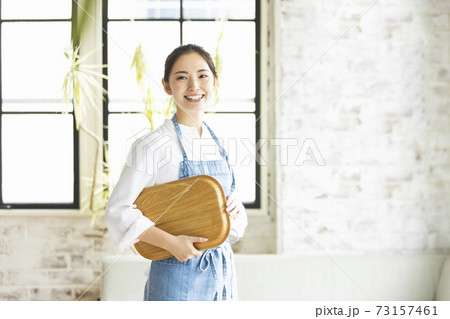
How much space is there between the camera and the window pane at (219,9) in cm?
93

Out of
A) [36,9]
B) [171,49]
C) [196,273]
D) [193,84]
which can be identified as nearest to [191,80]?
[193,84]

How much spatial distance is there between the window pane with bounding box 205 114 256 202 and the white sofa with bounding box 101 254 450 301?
0.16m

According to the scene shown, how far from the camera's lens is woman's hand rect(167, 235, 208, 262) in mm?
448

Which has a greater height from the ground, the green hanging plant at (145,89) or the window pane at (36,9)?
the window pane at (36,9)

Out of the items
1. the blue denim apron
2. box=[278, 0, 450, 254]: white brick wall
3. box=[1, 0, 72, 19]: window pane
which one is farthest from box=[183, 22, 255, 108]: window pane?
the blue denim apron

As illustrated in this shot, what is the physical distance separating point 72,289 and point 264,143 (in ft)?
1.73

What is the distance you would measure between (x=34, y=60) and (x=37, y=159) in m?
0.21

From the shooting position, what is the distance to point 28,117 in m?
0.90

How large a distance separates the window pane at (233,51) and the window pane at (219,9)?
0.06ft

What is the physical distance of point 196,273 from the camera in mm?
471

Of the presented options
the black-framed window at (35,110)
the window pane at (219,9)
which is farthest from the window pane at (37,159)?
the window pane at (219,9)

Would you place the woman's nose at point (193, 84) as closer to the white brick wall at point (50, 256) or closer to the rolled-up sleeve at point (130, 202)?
the rolled-up sleeve at point (130, 202)

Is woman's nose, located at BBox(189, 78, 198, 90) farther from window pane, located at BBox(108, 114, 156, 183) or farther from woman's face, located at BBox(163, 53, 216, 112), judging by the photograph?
window pane, located at BBox(108, 114, 156, 183)
